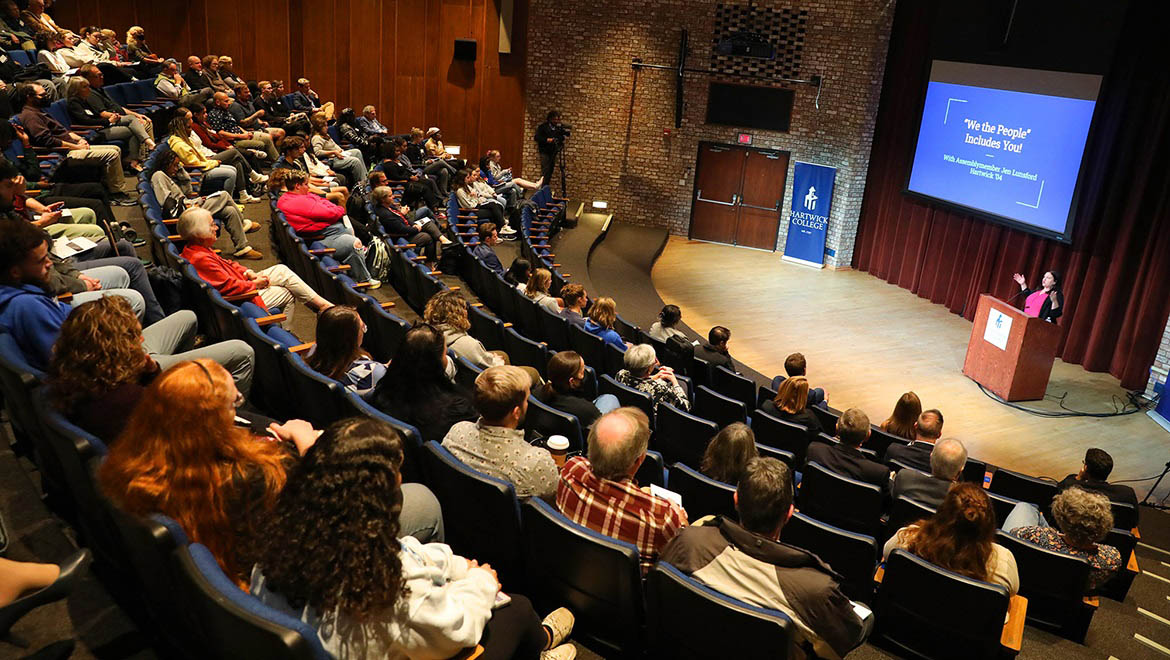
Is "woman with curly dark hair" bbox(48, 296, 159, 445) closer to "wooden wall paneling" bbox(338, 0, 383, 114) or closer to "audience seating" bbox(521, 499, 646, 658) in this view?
"audience seating" bbox(521, 499, 646, 658)

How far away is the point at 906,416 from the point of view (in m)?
5.75

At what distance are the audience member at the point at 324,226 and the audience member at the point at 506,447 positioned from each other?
426 cm

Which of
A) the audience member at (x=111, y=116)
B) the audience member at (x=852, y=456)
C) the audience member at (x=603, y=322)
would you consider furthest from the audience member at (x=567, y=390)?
the audience member at (x=111, y=116)

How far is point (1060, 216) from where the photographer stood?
9695mm

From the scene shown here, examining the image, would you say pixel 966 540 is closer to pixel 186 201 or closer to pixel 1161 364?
pixel 186 201

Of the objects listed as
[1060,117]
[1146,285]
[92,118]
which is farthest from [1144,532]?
[92,118]

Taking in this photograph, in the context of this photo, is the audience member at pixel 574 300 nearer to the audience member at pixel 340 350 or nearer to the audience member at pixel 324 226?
the audience member at pixel 324 226

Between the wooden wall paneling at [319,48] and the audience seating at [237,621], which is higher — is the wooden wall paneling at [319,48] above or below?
above

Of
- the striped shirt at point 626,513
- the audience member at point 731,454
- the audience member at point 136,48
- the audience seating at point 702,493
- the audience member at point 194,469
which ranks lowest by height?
the audience seating at point 702,493

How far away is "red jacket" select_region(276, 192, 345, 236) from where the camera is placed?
6.78 meters

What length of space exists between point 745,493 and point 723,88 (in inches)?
502

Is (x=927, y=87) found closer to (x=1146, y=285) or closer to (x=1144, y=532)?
(x=1146, y=285)

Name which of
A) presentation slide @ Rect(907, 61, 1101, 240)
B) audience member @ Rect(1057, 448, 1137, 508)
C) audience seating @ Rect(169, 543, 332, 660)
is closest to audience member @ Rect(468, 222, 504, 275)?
audience member @ Rect(1057, 448, 1137, 508)

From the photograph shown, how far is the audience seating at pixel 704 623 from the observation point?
2318mm
